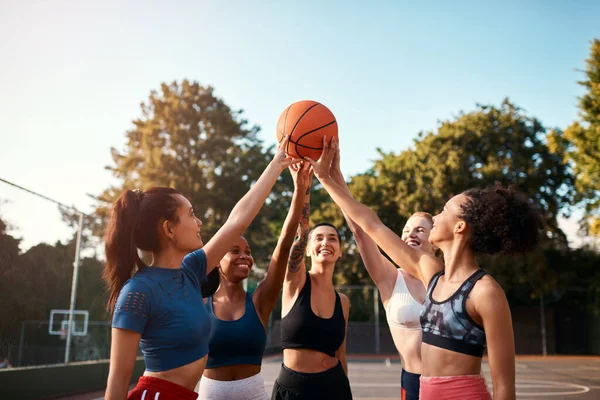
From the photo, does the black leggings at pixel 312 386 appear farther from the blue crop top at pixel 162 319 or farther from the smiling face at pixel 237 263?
the blue crop top at pixel 162 319

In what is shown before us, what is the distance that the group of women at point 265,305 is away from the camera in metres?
2.12

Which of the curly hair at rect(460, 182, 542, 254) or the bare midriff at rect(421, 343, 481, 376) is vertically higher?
the curly hair at rect(460, 182, 542, 254)

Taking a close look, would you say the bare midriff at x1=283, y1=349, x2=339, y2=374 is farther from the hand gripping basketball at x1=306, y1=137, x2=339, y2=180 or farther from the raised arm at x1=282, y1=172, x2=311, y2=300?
the hand gripping basketball at x1=306, y1=137, x2=339, y2=180

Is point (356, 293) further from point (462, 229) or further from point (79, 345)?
point (462, 229)

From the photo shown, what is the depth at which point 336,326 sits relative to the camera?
365 cm

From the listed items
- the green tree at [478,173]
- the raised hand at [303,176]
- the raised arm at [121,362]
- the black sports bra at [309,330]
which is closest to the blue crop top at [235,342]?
the black sports bra at [309,330]

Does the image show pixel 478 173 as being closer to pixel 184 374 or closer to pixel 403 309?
pixel 403 309

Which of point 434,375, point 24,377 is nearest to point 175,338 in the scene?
point 434,375

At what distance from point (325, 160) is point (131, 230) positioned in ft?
5.24

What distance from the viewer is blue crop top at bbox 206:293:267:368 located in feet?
10.6

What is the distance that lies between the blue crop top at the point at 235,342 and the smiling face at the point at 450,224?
4.44ft

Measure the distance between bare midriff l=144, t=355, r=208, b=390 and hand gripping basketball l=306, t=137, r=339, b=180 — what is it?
1.54 m

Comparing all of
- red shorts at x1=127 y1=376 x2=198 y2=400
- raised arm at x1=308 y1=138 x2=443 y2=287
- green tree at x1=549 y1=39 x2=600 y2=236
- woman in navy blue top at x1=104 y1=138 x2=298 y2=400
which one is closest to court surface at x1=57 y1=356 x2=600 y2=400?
green tree at x1=549 y1=39 x2=600 y2=236

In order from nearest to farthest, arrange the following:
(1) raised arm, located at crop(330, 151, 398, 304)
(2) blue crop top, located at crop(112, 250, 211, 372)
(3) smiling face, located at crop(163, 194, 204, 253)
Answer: (2) blue crop top, located at crop(112, 250, 211, 372) → (3) smiling face, located at crop(163, 194, 204, 253) → (1) raised arm, located at crop(330, 151, 398, 304)
